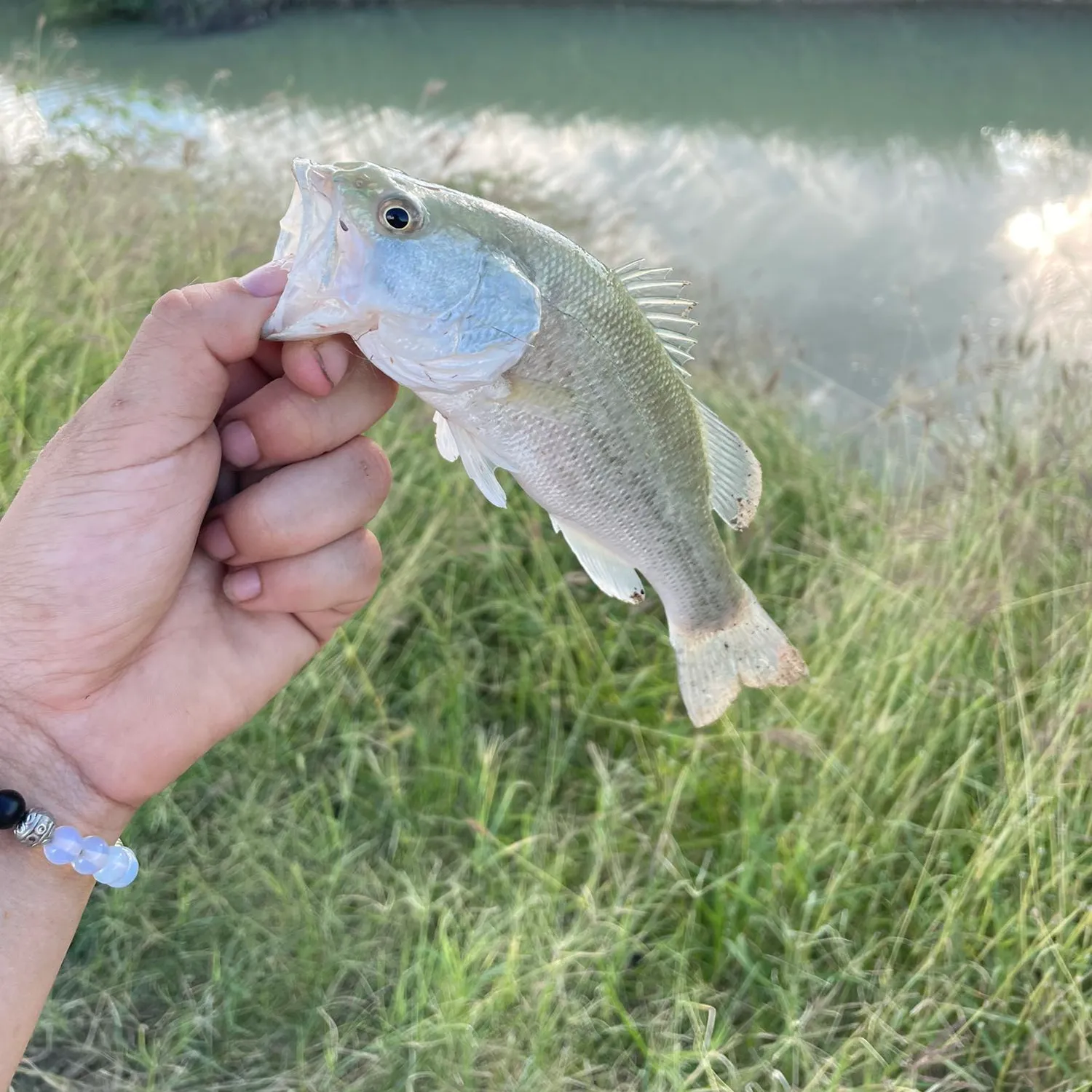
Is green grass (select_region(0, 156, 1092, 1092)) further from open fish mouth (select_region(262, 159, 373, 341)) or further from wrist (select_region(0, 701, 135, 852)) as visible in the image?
open fish mouth (select_region(262, 159, 373, 341))

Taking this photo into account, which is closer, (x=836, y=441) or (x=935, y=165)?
(x=836, y=441)

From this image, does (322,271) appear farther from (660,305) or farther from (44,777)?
(44,777)

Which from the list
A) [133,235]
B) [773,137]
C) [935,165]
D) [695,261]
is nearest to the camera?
[133,235]

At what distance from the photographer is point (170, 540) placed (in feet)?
5.21

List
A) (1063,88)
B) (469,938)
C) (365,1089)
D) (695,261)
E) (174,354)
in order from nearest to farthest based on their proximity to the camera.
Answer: (174,354) < (365,1089) < (469,938) < (695,261) < (1063,88)

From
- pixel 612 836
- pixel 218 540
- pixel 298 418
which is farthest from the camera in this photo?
pixel 612 836

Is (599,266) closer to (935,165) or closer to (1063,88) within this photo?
(935,165)

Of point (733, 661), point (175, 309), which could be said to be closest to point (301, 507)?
point (175, 309)

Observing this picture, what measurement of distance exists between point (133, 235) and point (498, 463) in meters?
3.64

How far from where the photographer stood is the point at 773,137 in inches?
385

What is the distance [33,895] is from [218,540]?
717 mm

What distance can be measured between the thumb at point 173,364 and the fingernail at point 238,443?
13 centimetres

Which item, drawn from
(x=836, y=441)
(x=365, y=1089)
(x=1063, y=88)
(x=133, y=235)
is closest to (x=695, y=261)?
(x=836, y=441)

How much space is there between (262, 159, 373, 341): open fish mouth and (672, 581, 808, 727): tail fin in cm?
106
